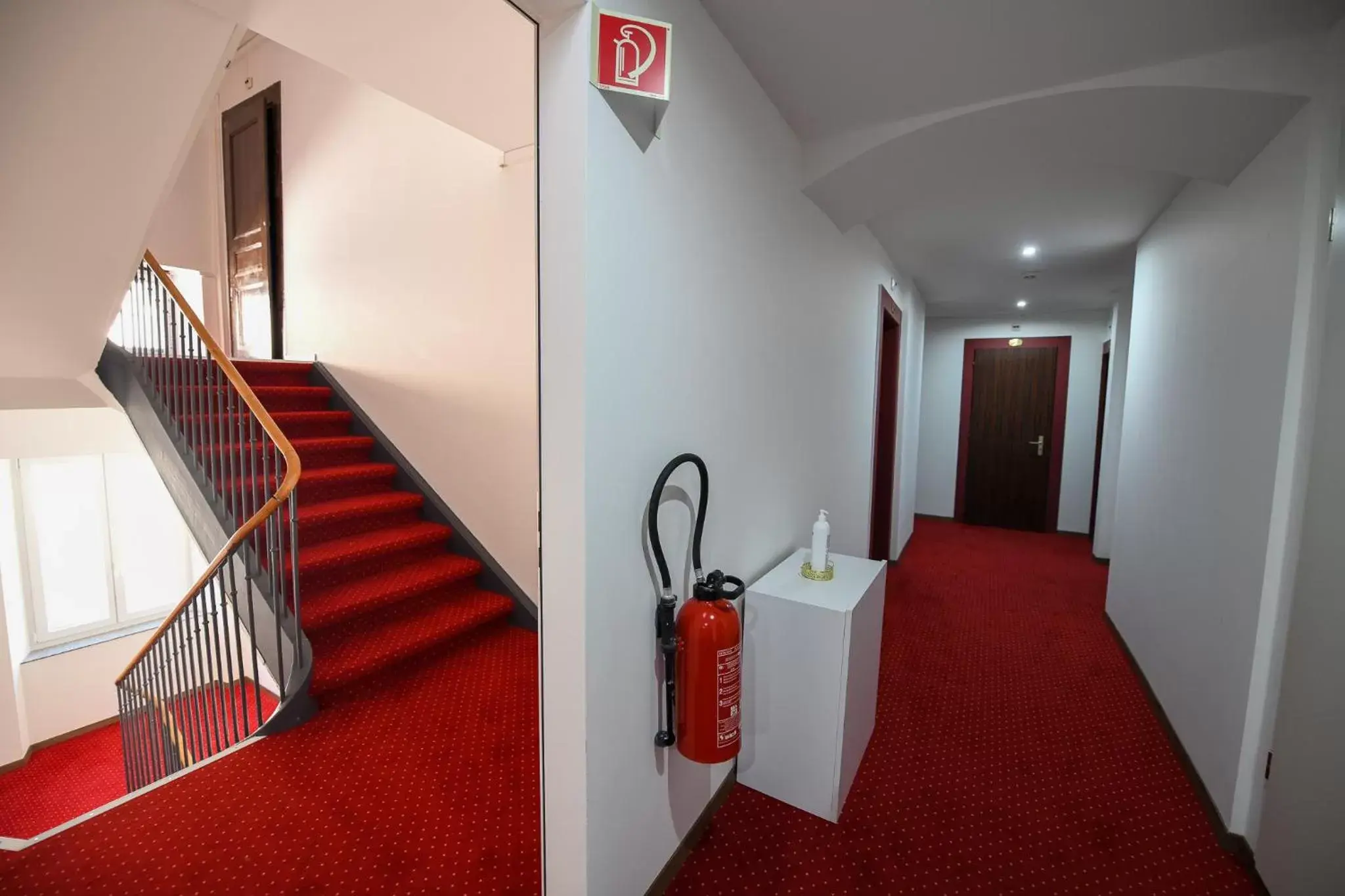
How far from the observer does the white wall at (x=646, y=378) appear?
120 centimetres

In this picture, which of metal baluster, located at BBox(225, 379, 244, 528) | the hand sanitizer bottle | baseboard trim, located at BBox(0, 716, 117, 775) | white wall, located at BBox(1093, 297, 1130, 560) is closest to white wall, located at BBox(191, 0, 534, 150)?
metal baluster, located at BBox(225, 379, 244, 528)

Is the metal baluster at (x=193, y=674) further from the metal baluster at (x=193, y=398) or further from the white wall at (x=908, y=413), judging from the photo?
the white wall at (x=908, y=413)

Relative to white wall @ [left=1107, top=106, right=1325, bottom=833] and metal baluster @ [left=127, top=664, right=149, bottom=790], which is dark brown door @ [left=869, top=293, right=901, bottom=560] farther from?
metal baluster @ [left=127, top=664, right=149, bottom=790]

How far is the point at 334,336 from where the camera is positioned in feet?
13.6

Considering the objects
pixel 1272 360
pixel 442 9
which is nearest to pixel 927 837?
pixel 1272 360

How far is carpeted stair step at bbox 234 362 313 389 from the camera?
388cm

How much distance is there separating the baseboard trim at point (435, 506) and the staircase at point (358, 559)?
1.8 inches

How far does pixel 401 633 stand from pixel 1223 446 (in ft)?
12.4

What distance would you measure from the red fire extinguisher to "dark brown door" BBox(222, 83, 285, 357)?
4.73 m

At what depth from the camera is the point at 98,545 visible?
4852 millimetres

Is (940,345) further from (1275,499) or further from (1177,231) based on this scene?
(1275,499)

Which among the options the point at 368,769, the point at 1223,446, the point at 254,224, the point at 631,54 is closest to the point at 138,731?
the point at 368,769

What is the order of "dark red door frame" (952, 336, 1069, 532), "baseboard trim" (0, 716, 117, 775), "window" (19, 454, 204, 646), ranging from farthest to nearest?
"dark red door frame" (952, 336, 1069, 532), "window" (19, 454, 204, 646), "baseboard trim" (0, 716, 117, 775)

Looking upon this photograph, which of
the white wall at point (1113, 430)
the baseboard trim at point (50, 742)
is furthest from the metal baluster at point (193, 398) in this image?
the white wall at point (1113, 430)
